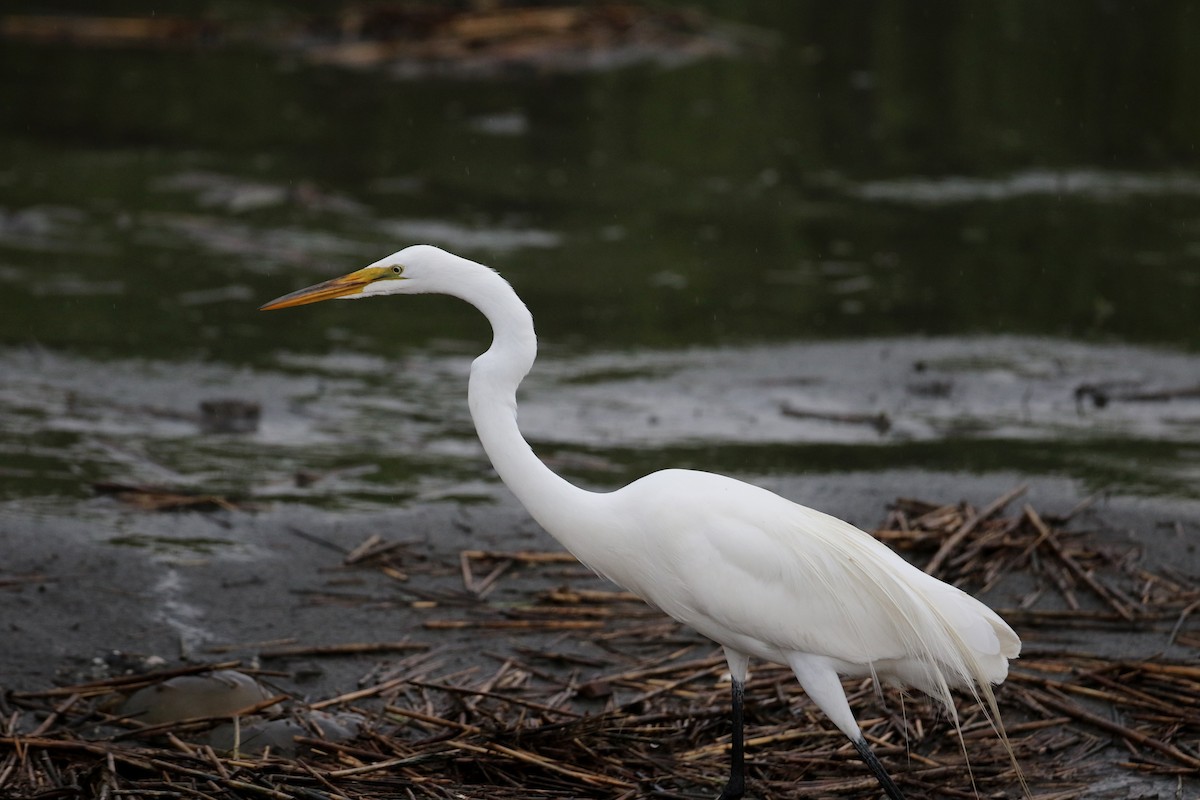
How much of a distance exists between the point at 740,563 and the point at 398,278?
1262 millimetres

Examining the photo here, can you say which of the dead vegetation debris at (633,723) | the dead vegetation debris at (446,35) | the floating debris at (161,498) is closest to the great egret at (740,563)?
the dead vegetation debris at (633,723)

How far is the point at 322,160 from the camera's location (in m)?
13.0

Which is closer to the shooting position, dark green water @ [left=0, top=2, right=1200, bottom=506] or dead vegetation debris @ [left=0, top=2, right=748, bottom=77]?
dark green water @ [left=0, top=2, right=1200, bottom=506]

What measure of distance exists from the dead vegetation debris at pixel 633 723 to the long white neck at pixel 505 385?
76cm

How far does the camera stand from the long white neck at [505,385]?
4.20 m

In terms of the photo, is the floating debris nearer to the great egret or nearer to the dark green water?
the dark green water

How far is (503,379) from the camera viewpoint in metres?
4.21

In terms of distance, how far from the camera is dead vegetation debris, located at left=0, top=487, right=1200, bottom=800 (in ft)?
14.0

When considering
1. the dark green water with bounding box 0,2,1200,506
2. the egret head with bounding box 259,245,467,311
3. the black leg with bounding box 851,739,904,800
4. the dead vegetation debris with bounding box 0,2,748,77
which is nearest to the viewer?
the black leg with bounding box 851,739,904,800

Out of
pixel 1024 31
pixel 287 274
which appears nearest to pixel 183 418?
pixel 287 274

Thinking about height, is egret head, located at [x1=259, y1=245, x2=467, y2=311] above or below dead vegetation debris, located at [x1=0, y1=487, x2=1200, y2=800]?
above

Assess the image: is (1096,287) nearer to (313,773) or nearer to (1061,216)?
(1061,216)

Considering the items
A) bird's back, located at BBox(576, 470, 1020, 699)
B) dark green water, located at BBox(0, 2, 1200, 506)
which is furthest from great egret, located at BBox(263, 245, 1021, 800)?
dark green water, located at BBox(0, 2, 1200, 506)

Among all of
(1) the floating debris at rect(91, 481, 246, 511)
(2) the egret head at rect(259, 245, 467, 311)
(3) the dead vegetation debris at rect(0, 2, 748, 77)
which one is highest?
(3) the dead vegetation debris at rect(0, 2, 748, 77)
